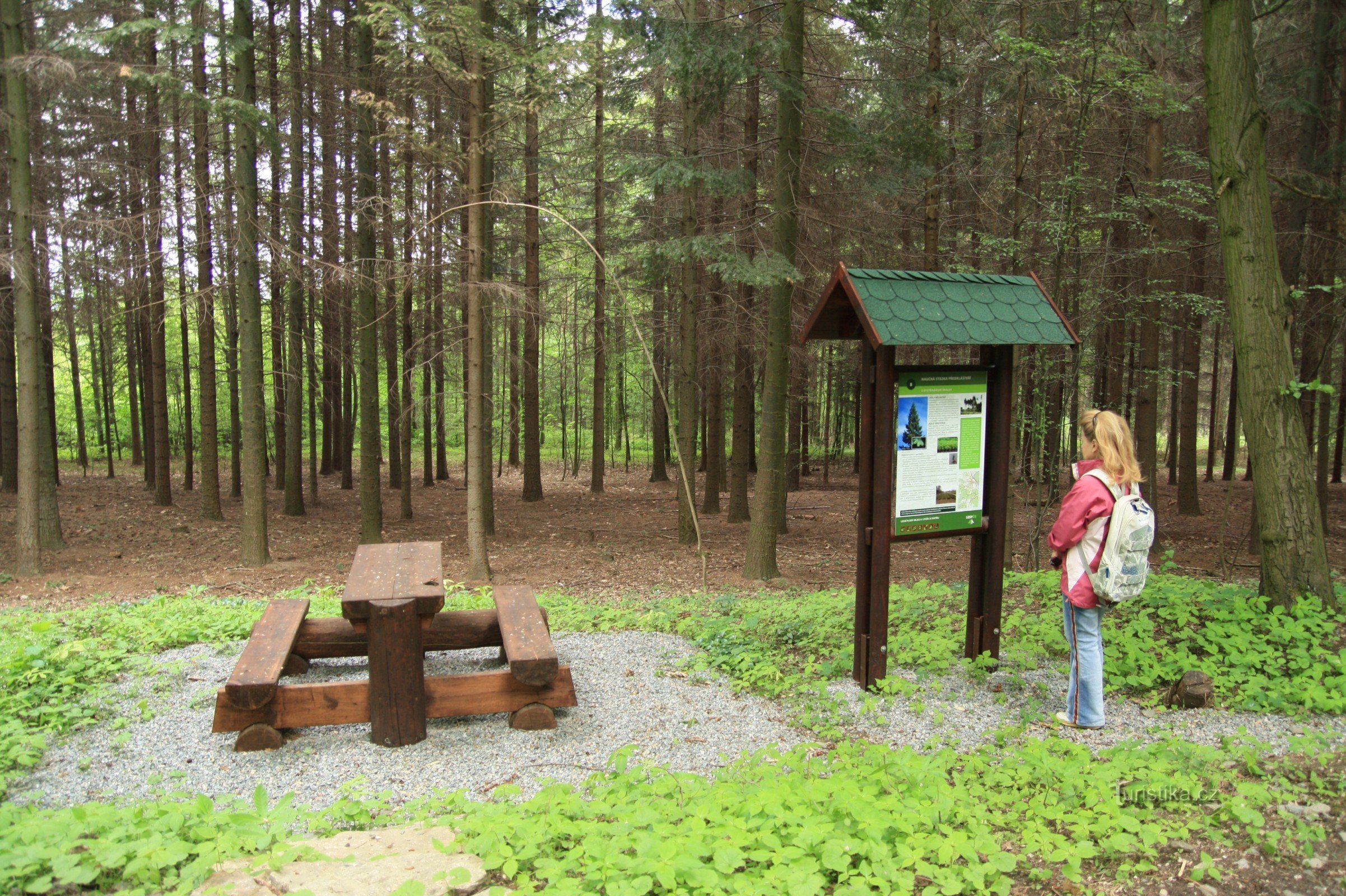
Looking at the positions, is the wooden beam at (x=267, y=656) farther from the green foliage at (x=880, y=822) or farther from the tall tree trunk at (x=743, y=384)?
the tall tree trunk at (x=743, y=384)

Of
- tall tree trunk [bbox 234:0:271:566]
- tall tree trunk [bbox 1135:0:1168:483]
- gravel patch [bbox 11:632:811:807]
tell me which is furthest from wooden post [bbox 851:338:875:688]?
tall tree trunk [bbox 234:0:271:566]

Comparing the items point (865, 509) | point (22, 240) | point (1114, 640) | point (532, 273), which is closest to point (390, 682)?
point (865, 509)

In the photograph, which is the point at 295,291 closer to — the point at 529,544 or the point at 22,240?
the point at 22,240

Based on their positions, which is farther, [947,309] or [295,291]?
[295,291]

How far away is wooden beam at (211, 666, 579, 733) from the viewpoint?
441cm

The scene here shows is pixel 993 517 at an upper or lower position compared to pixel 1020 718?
upper

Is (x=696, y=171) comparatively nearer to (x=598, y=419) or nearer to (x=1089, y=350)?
(x=1089, y=350)

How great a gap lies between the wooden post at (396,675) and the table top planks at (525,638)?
1.77 feet

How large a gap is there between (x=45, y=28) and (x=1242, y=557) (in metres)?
19.6

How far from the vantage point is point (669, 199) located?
580 inches

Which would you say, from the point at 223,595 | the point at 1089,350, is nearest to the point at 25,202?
the point at 223,595

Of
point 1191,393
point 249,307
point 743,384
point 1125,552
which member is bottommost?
point 1125,552

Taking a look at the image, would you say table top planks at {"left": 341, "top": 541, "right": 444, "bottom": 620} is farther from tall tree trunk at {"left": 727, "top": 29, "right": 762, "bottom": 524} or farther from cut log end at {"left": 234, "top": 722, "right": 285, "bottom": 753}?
tall tree trunk at {"left": 727, "top": 29, "right": 762, "bottom": 524}

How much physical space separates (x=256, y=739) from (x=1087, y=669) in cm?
457
